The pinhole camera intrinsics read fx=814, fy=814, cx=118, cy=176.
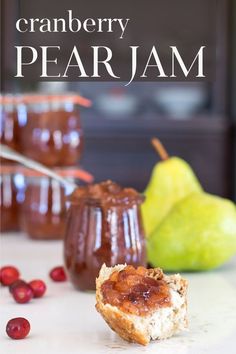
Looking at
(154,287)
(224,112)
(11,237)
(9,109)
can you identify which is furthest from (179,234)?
(224,112)

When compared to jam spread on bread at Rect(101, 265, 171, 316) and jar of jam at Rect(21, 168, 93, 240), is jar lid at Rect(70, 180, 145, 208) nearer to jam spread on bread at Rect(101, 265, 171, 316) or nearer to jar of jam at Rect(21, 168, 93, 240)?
jam spread on bread at Rect(101, 265, 171, 316)

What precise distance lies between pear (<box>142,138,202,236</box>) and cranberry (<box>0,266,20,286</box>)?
0.32 meters

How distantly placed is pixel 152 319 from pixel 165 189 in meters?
0.60

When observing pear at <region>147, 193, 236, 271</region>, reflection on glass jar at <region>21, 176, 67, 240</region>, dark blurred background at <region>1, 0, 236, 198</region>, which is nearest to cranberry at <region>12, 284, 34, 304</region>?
pear at <region>147, 193, 236, 271</region>

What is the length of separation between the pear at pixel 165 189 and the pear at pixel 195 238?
14 centimetres

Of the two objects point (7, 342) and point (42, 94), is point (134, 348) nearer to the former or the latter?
point (7, 342)

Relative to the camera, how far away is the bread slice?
911 millimetres

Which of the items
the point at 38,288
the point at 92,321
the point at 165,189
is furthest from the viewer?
the point at 165,189

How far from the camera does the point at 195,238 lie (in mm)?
1314

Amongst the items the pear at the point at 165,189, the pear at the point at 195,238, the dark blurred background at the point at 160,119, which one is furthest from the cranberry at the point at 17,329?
the dark blurred background at the point at 160,119

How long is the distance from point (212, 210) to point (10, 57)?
10.3ft

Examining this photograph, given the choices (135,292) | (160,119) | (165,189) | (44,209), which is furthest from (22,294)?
(160,119)

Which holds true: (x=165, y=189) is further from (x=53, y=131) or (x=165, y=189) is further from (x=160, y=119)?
(x=160, y=119)

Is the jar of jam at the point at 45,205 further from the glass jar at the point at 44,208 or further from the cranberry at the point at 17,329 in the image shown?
the cranberry at the point at 17,329
